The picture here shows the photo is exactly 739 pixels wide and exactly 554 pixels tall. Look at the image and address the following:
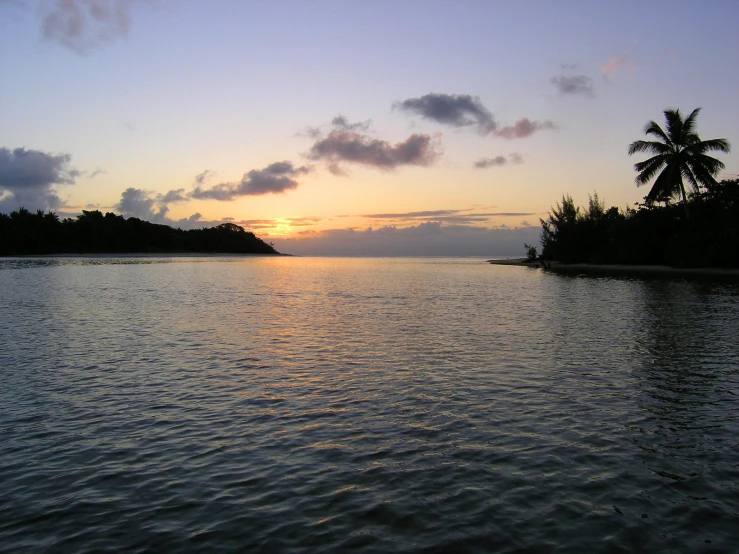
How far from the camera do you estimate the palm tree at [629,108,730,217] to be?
67750 mm

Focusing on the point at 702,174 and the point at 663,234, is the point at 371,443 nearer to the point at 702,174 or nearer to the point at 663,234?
the point at 702,174

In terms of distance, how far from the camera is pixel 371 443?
1096cm

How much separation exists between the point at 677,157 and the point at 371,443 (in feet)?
241

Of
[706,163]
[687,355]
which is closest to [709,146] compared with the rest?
[706,163]

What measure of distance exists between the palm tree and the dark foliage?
2.80 metres

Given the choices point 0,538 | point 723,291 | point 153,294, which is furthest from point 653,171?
point 0,538

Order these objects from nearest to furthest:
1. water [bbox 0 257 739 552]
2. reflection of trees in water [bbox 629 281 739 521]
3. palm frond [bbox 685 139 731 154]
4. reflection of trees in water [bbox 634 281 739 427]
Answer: water [bbox 0 257 739 552] < reflection of trees in water [bbox 629 281 739 521] < reflection of trees in water [bbox 634 281 739 427] < palm frond [bbox 685 139 731 154]

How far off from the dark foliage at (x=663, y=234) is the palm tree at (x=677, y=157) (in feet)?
9.19

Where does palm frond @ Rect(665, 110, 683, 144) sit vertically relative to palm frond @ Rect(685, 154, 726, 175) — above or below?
above

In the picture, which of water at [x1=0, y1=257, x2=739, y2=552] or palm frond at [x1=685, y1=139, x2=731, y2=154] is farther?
palm frond at [x1=685, y1=139, x2=731, y2=154]

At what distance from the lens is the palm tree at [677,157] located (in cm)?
6775

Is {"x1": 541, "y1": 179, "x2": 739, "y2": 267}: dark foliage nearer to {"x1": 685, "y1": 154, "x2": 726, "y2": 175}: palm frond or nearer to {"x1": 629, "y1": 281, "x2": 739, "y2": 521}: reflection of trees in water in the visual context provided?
{"x1": 685, "y1": 154, "x2": 726, "y2": 175}: palm frond

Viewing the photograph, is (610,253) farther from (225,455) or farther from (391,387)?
(225,455)

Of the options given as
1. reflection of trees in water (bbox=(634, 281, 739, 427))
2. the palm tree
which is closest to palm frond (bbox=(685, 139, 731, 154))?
the palm tree
